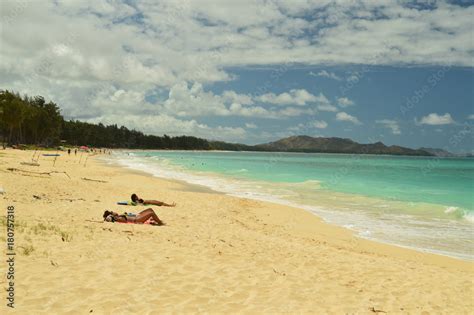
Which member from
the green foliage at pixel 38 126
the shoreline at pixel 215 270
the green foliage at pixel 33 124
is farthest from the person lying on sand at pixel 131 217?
the green foliage at pixel 33 124

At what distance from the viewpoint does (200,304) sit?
6.31 m

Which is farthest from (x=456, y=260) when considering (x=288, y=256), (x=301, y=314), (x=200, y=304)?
(x=200, y=304)

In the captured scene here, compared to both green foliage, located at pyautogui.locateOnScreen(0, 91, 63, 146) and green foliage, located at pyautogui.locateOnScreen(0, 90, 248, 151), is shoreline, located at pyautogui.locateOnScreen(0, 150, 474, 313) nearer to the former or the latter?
green foliage, located at pyautogui.locateOnScreen(0, 90, 248, 151)

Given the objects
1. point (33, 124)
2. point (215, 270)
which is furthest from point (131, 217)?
point (33, 124)

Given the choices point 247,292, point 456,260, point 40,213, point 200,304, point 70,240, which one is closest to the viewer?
point 200,304

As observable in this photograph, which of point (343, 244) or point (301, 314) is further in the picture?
point (343, 244)

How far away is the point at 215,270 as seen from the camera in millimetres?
8203

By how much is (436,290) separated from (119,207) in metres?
12.9

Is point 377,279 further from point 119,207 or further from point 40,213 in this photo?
point 119,207

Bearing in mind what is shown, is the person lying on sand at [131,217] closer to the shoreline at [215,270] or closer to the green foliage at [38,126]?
the shoreline at [215,270]

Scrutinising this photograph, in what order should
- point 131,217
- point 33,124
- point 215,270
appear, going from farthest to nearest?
1. point 33,124
2. point 131,217
3. point 215,270

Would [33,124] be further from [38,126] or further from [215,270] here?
[215,270]

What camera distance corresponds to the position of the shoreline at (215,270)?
21.1 ft

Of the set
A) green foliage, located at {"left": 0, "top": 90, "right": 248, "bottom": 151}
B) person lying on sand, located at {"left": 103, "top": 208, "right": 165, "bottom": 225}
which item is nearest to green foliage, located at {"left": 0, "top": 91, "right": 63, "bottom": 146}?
green foliage, located at {"left": 0, "top": 90, "right": 248, "bottom": 151}
